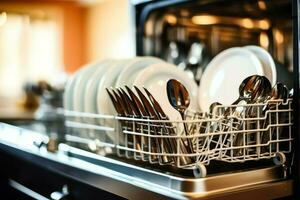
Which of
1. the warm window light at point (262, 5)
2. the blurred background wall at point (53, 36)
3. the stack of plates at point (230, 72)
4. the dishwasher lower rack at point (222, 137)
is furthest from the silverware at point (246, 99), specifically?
the blurred background wall at point (53, 36)

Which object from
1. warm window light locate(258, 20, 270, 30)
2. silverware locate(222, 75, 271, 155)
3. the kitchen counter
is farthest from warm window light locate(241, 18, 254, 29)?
the kitchen counter

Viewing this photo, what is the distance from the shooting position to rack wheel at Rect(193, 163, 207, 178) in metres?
0.61

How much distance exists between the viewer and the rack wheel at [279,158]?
2.29 ft

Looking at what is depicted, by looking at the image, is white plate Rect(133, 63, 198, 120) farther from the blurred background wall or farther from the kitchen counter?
the blurred background wall

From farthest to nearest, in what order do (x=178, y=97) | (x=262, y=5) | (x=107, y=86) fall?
(x=262, y=5)
(x=107, y=86)
(x=178, y=97)

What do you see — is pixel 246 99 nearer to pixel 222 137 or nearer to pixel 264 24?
pixel 222 137

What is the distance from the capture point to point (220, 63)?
3.28 ft

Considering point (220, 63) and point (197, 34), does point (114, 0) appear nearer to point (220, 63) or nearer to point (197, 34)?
point (197, 34)

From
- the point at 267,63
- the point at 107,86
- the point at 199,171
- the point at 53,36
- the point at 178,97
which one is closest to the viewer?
the point at 199,171

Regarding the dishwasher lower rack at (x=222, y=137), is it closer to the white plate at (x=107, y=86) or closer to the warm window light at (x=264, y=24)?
the white plate at (x=107, y=86)

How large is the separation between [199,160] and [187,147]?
3cm

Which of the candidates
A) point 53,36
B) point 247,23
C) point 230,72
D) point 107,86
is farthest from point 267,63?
point 53,36

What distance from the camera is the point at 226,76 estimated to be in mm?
979

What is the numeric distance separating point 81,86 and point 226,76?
1.17 ft
